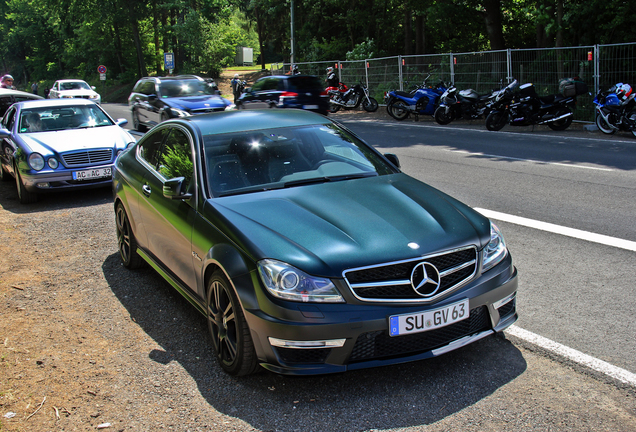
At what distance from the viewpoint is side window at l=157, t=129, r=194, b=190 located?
454 cm

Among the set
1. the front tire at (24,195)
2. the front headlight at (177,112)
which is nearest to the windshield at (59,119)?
the front tire at (24,195)

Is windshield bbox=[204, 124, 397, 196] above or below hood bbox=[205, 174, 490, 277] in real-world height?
above

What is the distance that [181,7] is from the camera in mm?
50531

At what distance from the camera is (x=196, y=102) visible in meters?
15.8

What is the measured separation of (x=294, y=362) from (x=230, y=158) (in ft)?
5.76

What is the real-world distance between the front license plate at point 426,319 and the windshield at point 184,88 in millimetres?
14236

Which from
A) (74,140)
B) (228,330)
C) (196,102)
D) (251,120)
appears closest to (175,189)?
(251,120)

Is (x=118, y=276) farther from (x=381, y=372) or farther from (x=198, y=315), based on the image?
(x=381, y=372)

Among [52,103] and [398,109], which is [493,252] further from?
[398,109]

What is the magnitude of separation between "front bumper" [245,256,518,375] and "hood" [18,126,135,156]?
275 inches

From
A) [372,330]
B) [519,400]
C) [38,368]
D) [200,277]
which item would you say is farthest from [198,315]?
[519,400]

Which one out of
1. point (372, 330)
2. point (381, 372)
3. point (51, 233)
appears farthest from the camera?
point (51, 233)

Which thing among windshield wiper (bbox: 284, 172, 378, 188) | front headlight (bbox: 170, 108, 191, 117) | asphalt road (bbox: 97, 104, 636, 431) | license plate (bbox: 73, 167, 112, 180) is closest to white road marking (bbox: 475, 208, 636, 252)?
asphalt road (bbox: 97, 104, 636, 431)

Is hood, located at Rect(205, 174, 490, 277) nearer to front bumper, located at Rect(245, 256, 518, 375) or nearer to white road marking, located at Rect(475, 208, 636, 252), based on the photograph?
front bumper, located at Rect(245, 256, 518, 375)
